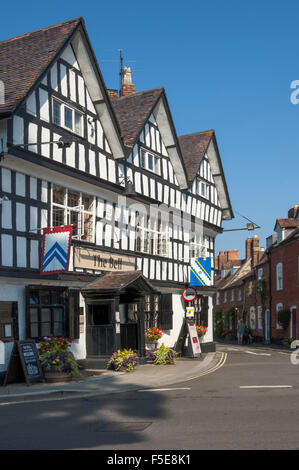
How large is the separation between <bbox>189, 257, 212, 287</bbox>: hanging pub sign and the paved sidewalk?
6.66 metres

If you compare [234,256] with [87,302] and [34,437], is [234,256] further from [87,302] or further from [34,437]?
[34,437]

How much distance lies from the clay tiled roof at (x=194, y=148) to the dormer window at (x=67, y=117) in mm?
9215

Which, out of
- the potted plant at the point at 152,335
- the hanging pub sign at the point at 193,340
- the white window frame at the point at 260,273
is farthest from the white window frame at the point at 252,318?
the potted plant at the point at 152,335

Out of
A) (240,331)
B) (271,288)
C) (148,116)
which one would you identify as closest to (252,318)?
(240,331)

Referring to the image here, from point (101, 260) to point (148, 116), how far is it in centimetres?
687

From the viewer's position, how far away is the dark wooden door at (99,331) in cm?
1856

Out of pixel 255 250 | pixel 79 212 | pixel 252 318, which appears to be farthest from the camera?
pixel 255 250

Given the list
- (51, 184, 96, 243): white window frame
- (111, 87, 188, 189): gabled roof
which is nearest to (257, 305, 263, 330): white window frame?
(111, 87, 188, 189): gabled roof

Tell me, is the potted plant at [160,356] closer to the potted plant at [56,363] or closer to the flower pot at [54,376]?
the potted plant at [56,363]

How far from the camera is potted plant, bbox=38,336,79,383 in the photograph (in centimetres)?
1520

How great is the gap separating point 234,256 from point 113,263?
5167cm

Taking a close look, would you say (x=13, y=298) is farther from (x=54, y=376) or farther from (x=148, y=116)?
(x=148, y=116)

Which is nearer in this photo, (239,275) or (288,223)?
(288,223)

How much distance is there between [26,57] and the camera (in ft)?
56.4
